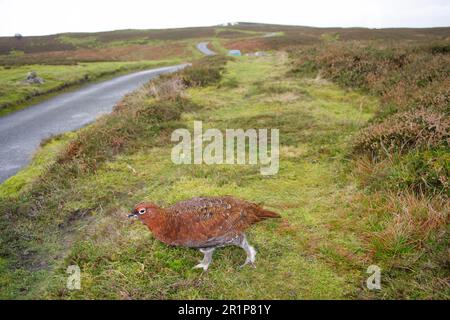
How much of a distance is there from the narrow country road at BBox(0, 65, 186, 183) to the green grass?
2883 mm

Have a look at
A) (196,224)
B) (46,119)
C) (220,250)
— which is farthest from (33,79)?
(196,224)

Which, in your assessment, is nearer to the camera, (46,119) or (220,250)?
(220,250)

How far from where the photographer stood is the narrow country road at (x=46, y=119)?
16.2m

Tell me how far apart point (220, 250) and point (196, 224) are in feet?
3.51

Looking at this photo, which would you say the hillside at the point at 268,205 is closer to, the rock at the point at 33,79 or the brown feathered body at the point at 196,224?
the brown feathered body at the point at 196,224

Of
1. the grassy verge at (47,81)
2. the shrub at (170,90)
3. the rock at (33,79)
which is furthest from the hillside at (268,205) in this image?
the rock at (33,79)

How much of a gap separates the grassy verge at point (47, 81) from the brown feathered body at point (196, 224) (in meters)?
23.2

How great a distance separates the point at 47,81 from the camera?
34.5 meters

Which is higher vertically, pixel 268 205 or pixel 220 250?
pixel 268 205

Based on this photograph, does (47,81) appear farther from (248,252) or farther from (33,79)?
(248,252)
